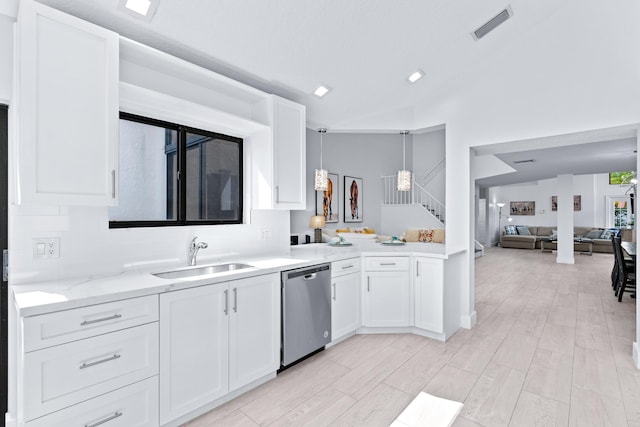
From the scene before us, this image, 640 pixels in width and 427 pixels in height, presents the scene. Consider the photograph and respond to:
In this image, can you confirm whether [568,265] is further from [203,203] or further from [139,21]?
[139,21]

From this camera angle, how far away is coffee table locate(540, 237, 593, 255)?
10.4m

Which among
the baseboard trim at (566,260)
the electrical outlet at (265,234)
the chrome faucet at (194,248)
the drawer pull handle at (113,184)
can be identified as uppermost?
the drawer pull handle at (113,184)

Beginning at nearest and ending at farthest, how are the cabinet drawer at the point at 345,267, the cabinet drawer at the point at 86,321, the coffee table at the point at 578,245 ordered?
the cabinet drawer at the point at 86,321 < the cabinet drawer at the point at 345,267 < the coffee table at the point at 578,245

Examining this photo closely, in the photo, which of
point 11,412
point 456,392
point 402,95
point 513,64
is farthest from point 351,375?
point 513,64

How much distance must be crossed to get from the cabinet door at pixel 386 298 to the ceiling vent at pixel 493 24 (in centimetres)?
229

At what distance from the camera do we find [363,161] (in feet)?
29.4

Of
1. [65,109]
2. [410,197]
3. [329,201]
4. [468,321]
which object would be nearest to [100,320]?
[65,109]

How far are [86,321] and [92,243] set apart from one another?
0.68m

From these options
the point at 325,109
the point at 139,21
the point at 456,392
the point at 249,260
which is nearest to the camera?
the point at 139,21

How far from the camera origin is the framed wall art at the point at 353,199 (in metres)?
8.48

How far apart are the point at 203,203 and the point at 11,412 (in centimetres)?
174

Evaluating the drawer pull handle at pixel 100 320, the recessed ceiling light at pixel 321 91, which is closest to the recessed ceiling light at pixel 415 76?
the recessed ceiling light at pixel 321 91

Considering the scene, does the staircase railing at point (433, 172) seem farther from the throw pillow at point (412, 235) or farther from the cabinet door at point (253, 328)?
the cabinet door at point (253, 328)

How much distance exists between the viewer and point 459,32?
2.75m
